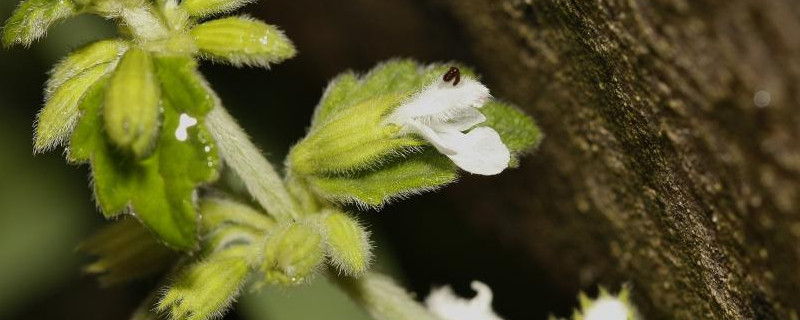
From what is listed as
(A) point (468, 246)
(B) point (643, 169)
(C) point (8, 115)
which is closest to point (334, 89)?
(B) point (643, 169)

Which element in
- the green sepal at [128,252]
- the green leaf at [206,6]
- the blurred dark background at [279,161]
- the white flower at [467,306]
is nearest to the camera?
the green leaf at [206,6]

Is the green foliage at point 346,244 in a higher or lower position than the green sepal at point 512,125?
lower

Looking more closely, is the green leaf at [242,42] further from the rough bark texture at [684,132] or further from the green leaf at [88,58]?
the rough bark texture at [684,132]

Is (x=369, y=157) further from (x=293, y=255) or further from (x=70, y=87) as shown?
(x=70, y=87)

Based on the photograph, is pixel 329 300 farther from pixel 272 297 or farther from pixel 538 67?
pixel 538 67

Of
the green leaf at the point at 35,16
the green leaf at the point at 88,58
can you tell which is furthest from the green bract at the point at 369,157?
the green leaf at the point at 35,16

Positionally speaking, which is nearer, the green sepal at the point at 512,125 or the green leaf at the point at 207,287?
the green leaf at the point at 207,287

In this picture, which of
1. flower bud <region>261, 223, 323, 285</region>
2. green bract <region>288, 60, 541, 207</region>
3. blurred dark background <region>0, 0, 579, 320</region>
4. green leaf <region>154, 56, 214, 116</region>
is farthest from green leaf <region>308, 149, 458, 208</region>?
blurred dark background <region>0, 0, 579, 320</region>
